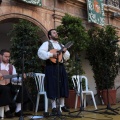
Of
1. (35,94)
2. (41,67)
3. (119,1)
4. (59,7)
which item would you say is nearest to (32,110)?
(35,94)

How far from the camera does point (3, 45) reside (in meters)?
9.71

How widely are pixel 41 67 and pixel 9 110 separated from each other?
1.98 metres

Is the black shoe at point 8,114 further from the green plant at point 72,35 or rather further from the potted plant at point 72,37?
the green plant at point 72,35

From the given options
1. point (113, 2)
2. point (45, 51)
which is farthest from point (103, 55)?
point (45, 51)

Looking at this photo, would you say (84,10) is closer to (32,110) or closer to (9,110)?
(32,110)

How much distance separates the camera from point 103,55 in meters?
9.34

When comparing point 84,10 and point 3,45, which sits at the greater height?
point 84,10

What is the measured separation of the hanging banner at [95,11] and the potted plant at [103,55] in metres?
0.47

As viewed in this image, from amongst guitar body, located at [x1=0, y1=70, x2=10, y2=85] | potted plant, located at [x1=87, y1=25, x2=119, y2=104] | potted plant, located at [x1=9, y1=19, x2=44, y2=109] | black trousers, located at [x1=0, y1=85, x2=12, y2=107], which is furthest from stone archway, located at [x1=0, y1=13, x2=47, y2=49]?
black trousers, located at [x1=0, y1=85, x2=12, y2=107]

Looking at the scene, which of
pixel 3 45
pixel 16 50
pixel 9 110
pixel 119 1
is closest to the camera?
pixel 9 110

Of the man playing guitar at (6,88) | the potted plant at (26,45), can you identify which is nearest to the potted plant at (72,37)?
the potted plant at (26,45)

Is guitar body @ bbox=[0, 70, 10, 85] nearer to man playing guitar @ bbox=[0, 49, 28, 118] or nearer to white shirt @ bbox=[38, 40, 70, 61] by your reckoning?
man playing guitar @ bbox=[0, 49, 28, 118]

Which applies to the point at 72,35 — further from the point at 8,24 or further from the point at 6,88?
the point at 6,88

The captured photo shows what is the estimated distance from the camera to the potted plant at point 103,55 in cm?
917
